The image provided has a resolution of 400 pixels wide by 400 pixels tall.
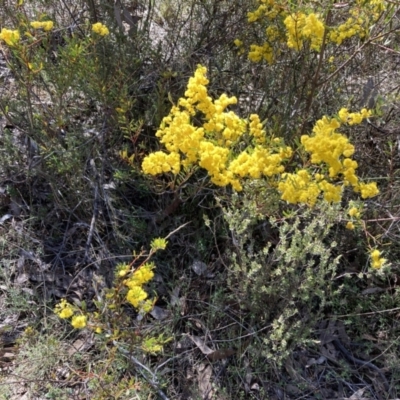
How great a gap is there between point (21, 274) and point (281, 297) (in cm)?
133

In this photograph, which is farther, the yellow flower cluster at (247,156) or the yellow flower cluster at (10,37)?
the yellow flower cluster at (10,37)

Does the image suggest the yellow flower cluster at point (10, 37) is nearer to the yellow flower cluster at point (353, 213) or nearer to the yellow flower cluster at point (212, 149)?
the yellow flower cluster at point (212, 149)

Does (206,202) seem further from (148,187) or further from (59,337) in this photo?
(59,337)

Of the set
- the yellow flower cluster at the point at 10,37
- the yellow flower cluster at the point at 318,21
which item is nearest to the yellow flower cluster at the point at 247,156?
the yellow flower cluster at the point at 318,21

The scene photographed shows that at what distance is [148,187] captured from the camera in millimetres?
2393

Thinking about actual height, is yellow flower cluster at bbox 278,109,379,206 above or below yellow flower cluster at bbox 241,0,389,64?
below

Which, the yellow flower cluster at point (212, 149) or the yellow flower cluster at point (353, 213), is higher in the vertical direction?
the yellow flower cluster at point (212, 149)

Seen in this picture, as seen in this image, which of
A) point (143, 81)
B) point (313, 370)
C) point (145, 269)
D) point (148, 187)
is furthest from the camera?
point (143, 81)

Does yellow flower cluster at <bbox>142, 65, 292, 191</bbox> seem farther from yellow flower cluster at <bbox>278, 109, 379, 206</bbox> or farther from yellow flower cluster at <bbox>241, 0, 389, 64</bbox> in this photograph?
yellow flower cluster at <bbox>241, 0, 389, 64</bbox>

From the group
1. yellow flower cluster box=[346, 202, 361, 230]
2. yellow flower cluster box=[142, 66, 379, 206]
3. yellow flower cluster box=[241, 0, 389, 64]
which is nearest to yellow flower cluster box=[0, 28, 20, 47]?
yellow flower cluster box=[142, 66, 379, 206]

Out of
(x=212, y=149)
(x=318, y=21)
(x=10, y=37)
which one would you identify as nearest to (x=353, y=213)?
(x=212, y=149)

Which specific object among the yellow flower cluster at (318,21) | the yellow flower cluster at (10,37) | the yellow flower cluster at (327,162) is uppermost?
the yellow flower cluster at (10,37)

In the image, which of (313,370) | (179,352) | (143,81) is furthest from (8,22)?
(313,370)

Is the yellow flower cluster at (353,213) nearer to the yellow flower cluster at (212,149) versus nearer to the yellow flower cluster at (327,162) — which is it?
the yellow flower cluster at (327,162)
